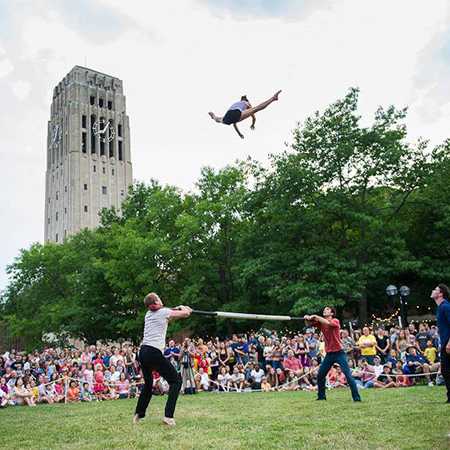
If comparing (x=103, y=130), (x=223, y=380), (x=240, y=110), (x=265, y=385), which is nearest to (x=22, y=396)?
(x=223, y=380)

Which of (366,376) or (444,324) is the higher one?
(444,324)

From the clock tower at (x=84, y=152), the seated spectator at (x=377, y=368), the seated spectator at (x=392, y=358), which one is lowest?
the seated spectator at (x=377, y=368)

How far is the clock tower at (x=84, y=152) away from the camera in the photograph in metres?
84.7

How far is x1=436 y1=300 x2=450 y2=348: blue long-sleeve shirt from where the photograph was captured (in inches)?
329

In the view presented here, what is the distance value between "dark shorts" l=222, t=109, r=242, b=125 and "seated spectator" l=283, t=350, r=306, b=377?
957 centimetres

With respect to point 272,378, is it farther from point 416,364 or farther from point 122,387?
point 122,387

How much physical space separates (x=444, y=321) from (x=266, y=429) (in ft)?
11.6

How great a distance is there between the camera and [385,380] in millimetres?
15867

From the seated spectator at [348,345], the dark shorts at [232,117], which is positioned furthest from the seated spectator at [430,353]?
the dark shorts at [232,117]

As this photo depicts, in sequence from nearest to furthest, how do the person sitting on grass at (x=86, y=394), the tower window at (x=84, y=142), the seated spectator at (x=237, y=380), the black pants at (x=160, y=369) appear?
the black pants at (x=160, y=369), the person sitting on grass at (x=86, y=394), the seated spectator at (x=237, y=380), the tower window at (x=84, y=142)

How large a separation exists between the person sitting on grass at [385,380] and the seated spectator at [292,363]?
9.48 ft

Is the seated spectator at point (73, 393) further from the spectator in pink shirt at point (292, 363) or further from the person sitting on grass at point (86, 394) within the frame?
the spectator in pink shirt at point (292, 363)

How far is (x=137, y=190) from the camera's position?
4722cm

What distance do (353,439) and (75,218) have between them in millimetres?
80576
